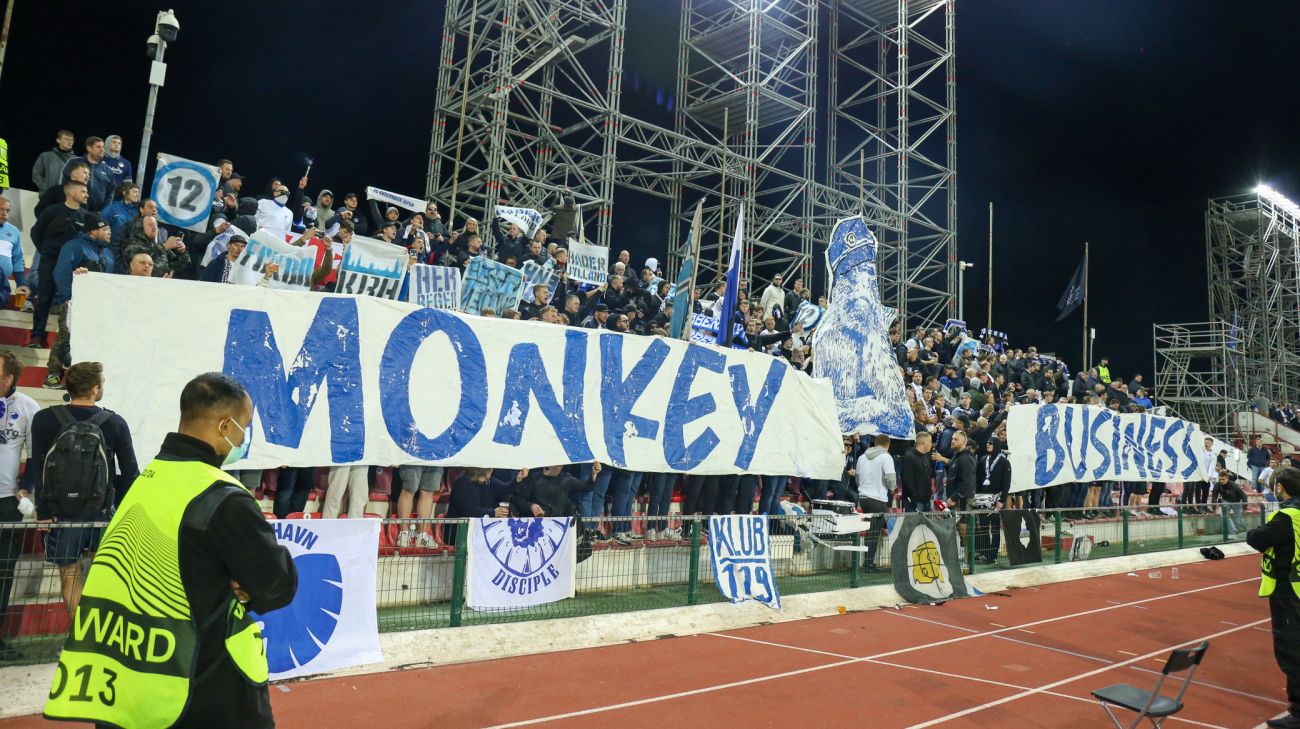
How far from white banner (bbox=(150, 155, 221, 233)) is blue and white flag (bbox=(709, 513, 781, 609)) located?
7502mm

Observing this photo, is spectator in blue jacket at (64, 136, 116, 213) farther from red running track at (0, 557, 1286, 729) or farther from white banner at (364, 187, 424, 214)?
white banner at (364, 187, 424, 214)

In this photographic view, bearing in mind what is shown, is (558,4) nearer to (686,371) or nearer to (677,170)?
(677,170)

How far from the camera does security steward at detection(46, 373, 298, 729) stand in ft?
7.74

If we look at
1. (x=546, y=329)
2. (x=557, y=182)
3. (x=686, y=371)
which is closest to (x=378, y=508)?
(x=546, y=329)

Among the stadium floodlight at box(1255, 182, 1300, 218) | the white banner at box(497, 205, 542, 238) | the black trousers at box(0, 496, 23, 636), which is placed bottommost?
the black trousers at box(0, 496, 23, 636)

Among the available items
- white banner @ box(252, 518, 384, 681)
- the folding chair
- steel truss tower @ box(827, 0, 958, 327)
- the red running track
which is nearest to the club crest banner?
the red running track

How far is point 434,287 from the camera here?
11.0m

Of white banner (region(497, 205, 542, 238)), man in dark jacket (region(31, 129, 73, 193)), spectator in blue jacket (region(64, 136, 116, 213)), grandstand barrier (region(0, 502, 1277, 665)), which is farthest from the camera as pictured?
white banner (region(497, 205, 542, 238))

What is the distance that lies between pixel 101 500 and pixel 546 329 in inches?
181

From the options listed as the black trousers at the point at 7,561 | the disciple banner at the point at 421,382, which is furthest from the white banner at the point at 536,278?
the black trousers at the point at 7,561

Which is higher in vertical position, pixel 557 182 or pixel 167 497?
pixel 557 182

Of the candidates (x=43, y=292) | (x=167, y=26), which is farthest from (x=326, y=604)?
(x=167, y=26)

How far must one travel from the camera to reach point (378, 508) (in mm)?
8516

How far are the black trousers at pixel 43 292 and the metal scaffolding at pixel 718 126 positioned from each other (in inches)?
512
